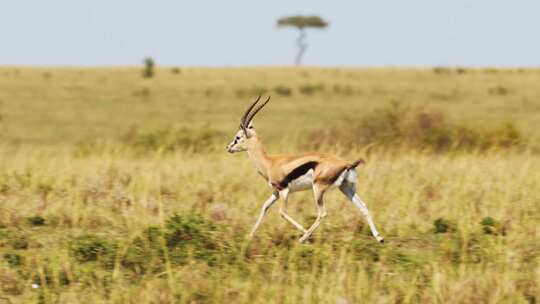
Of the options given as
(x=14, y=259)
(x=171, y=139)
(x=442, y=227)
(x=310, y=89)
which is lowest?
(x=14, y=259)

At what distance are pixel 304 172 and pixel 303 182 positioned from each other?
9 centimetres

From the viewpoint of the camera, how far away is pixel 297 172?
6.67 metres

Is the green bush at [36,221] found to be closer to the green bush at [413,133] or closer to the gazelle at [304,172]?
the gazelle at [304,172]

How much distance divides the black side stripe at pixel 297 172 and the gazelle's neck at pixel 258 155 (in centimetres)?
26

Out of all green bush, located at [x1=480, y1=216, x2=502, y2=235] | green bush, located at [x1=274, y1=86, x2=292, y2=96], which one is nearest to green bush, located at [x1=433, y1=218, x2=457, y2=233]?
green bush, located at [x1=480, y1=216, x2=502, y2=235]

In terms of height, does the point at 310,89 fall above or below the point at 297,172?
above

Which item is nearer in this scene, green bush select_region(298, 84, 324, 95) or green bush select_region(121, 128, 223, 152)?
green bush select_region(121, 128, 223, 152)

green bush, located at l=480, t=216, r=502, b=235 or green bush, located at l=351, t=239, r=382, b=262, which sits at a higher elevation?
green bush, located at l=480, t=216, r=502, b=235

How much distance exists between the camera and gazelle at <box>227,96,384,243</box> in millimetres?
6555

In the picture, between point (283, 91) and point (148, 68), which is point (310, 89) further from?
point (148, 68)

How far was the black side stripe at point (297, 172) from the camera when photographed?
662 cm

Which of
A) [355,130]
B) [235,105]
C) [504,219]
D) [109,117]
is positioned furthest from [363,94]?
[504,219]

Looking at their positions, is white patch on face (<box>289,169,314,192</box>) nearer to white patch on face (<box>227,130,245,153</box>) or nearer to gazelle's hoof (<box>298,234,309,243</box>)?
gazelle's hoof (<box>298,234,309,243</box>)

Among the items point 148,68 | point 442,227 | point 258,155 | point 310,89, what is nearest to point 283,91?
point 310,89
